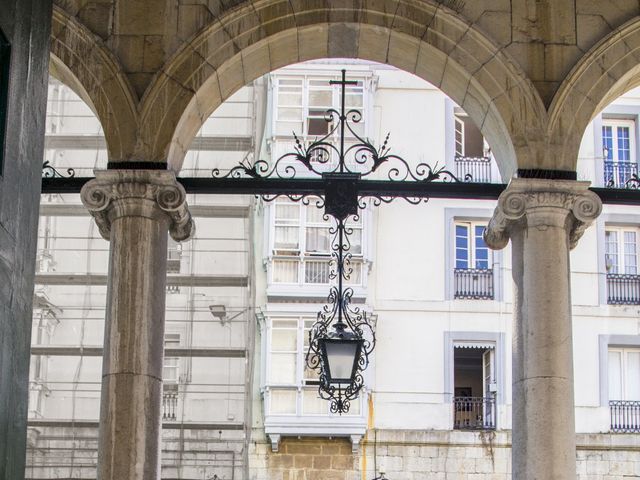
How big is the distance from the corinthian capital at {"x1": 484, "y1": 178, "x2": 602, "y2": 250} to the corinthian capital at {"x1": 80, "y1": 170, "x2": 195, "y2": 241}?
127 inches

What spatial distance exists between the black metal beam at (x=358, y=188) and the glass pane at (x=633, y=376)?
29.9 m

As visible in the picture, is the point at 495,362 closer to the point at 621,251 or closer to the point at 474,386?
the point at 474,386

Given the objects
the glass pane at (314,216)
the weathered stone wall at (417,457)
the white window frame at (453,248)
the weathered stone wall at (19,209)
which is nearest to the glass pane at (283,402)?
the weathered stone wall at (417,457)

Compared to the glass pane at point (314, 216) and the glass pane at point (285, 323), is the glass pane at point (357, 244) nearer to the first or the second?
the glass pane at point (314, 216)

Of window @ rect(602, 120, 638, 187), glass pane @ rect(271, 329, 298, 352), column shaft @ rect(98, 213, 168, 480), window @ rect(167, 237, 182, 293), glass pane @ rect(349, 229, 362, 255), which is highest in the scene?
window @ rect(602, 120, 638, 187)

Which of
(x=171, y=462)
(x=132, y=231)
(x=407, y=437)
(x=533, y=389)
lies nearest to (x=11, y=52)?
(x=132, y=231)

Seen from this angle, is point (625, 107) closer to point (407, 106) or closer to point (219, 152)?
point (407, 106)

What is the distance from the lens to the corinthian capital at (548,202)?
49.8 ft

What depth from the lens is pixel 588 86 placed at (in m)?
15.6

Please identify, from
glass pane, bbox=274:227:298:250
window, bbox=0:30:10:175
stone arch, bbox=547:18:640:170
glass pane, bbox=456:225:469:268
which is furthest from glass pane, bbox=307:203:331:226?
window, bbox=0:30:10:175

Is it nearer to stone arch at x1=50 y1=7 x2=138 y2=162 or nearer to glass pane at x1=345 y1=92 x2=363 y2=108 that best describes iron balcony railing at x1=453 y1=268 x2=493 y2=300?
glass pane at x1=345 y1=92 x2=363 y2=108

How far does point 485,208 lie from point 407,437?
7.21 metres

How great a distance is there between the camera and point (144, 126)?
50.6 ft

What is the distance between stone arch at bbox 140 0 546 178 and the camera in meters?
15.5
